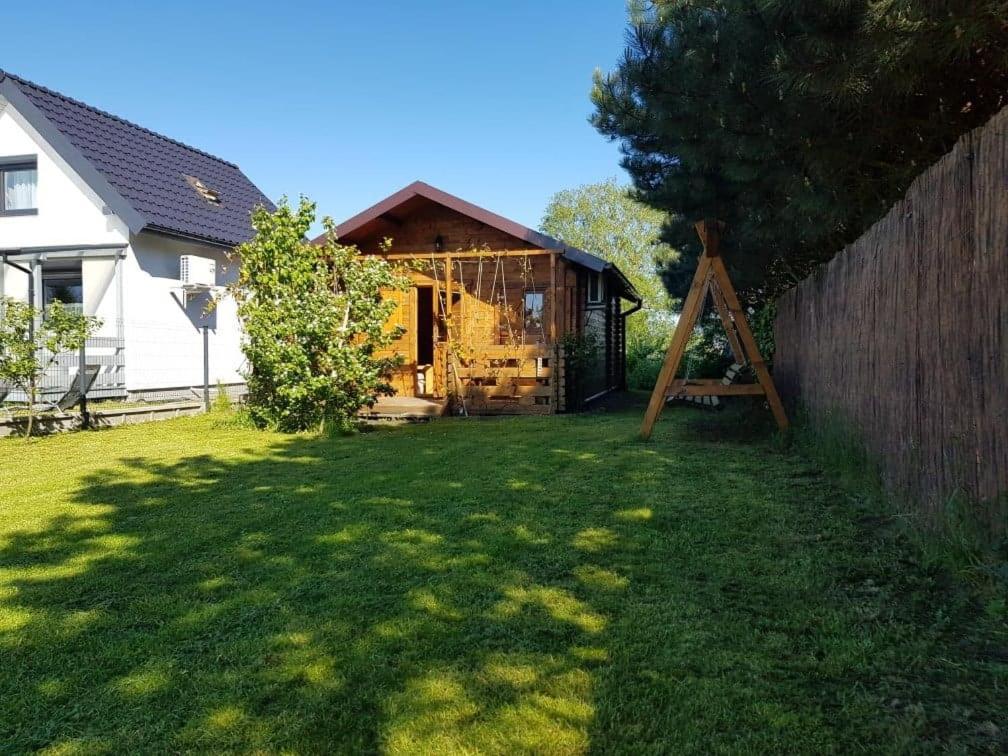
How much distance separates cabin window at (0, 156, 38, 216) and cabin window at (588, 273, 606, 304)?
1161 cm

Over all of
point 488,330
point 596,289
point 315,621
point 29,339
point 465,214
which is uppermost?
point 465,214

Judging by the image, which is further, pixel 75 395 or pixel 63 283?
pixel 63 283

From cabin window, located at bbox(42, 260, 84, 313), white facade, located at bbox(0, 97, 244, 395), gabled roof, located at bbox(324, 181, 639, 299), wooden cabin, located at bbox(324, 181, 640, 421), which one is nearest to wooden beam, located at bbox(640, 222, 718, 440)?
wooden cabin, located at bbox(324, 181, 640, 421)

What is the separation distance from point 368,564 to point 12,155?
15380 millimetres

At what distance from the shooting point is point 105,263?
46.1ft

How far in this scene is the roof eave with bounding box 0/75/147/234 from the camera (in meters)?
13.7

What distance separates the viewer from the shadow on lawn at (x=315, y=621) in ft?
6.81

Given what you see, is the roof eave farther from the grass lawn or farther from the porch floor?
the grass lawn

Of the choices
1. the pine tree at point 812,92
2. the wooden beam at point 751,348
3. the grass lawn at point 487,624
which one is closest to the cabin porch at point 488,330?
the wooden beam at point 751,348

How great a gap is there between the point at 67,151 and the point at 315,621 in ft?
48.3

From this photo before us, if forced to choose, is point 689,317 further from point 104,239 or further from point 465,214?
point 104,239

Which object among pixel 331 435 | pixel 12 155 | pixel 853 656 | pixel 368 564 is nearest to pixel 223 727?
pixel 368 564

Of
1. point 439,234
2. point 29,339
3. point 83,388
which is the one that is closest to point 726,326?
point 439,234

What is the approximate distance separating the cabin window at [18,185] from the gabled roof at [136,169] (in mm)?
900
